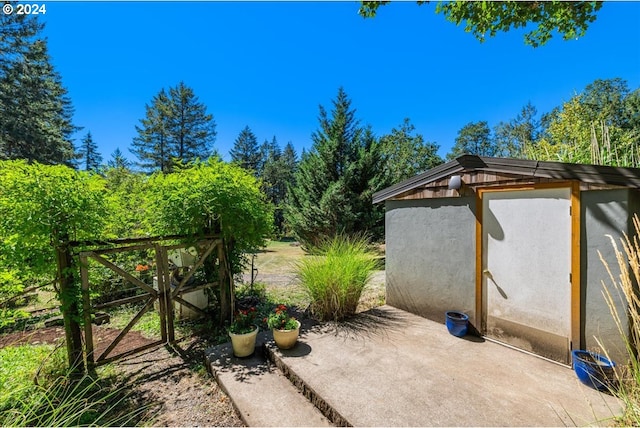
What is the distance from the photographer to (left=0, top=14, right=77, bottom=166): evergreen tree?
13.8 metres

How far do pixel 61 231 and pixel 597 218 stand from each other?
245 inches

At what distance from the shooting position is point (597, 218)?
2.83m

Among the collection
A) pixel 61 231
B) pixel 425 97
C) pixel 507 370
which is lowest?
pixel 507 370

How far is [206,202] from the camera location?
4.27 meters

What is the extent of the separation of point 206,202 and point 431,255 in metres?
4.00

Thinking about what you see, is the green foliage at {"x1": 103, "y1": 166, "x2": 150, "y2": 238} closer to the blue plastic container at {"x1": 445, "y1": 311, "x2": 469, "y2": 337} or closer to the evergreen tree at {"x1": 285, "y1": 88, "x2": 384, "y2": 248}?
the blue plastic container at {"x1": 445, "y1": 311, "x2": 469, "y2": 337}

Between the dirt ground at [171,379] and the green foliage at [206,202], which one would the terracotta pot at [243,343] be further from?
the green foliage at [206,202]

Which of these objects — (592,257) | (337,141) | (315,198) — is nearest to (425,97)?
(337,141)

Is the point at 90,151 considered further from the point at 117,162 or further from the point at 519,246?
the point at 519,246

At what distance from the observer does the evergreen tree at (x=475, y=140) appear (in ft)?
108

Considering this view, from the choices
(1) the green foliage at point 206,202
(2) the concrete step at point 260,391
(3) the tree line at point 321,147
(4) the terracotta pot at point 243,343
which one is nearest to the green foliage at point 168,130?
(3) the tree line at point 321,147

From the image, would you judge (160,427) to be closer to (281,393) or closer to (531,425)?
(281,393)

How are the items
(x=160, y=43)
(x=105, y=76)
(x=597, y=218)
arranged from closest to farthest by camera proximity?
(x=597, y=218)
(x=160, y=43)
(x=105, y=76)

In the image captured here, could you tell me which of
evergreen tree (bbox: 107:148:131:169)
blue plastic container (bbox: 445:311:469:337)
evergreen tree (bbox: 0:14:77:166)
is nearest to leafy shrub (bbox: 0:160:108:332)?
blue plastic container (bbox: 445:311:469:337)
